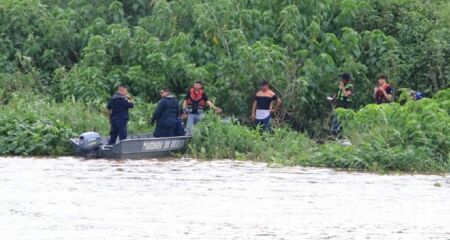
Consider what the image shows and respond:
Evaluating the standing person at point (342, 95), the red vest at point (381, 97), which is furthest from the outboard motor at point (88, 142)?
the red vest at point (381, 97)

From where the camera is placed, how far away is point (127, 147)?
2236 centimetres

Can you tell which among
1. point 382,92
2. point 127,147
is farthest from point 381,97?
point 127,147

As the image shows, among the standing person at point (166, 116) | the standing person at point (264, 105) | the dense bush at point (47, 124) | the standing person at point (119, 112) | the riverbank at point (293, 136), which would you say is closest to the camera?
the riverbank at point (293, 136)

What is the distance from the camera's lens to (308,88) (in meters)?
26.3

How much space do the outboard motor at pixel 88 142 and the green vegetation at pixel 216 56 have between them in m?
1.17

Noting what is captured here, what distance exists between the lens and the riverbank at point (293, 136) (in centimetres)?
2125

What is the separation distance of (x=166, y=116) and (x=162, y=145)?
2.50 ft

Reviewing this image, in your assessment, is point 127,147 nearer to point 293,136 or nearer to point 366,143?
point 293,136

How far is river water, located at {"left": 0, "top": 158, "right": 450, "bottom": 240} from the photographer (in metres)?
14.6

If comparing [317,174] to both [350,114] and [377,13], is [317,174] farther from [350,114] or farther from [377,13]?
[377,13]

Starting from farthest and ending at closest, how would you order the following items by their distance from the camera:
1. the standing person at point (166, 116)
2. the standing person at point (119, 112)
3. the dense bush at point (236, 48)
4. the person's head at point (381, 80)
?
1. the dense bush at point (236, 48)
2. the person's head at point (381, 80)
3. the standing person at point (166, 116)
4. the standing person at point (119, 112)

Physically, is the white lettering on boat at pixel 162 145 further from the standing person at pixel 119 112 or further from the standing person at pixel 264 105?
the standing person at pixel 264 105

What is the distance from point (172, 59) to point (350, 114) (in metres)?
5.42

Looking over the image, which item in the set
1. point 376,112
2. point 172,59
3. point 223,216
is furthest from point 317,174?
point 172,59
